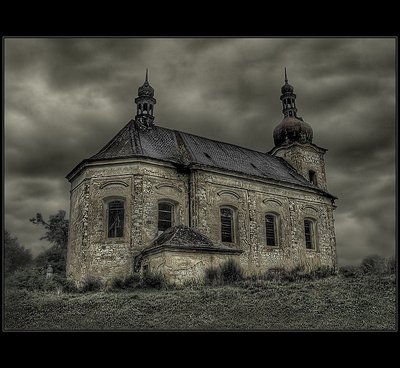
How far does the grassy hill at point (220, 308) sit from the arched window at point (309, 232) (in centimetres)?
1077

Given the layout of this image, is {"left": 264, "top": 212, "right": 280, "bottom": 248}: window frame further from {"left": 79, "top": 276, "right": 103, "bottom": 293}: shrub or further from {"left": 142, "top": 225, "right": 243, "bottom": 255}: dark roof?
{"left": 79, "top": 276, "right": 103, "bottom": 293}: shrub

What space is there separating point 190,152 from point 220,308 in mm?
12611

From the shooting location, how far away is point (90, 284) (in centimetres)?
1794

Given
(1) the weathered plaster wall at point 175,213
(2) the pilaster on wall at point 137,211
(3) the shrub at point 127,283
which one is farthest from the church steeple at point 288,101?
(3) the shrub at point 127,283

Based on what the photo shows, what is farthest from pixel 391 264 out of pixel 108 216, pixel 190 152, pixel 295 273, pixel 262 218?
pixel 108 216

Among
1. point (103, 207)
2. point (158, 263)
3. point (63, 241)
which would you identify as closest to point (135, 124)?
point (103, 207)

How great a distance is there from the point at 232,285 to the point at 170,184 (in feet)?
22.6

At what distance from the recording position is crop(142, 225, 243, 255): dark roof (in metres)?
16.6

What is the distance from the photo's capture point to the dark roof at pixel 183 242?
1664cm

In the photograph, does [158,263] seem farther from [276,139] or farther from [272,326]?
[276,139]

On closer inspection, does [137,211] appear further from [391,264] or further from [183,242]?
[391,264]

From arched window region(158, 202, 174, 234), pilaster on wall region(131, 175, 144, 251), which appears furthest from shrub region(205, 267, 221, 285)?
arched window region(158, 202, 174, 234)

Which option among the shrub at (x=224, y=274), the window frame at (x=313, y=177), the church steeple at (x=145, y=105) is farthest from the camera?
the window frame at (x=313, y=177)

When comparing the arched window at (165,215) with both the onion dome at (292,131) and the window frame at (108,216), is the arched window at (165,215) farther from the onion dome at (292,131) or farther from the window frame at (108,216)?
the onion dome at (292,131)
